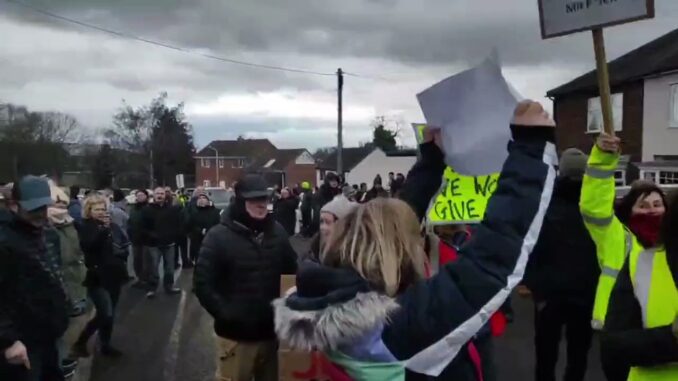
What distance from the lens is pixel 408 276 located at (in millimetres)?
2186

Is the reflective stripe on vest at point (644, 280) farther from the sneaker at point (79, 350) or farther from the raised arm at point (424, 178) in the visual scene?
the sneaker at point (79, 350)

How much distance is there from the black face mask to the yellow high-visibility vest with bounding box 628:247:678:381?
2660 mm

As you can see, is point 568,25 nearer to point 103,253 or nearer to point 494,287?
point 494,287

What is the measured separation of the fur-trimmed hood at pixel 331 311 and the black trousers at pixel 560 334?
3545 millimetres

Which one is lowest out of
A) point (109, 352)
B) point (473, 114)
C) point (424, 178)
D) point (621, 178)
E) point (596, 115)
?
point (109, 352)

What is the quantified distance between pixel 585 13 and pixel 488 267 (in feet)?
5.84

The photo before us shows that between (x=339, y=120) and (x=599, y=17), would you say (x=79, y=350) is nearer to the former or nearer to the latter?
(x=599, y=17)

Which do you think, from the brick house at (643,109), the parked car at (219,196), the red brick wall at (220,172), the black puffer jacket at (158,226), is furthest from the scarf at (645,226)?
the red brick wall at (220,172)

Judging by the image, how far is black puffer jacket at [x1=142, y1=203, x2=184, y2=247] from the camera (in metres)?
12.4

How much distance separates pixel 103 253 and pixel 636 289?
236 inches

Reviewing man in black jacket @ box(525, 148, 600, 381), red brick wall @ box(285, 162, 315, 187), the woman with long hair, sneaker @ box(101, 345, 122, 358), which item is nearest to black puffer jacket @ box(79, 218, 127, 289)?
the woman with long hair

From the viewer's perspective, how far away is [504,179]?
201cm

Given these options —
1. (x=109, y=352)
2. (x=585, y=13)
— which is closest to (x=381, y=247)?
(x=585, y=13)

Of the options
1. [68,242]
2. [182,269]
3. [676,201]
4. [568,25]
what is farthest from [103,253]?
[182,269]
